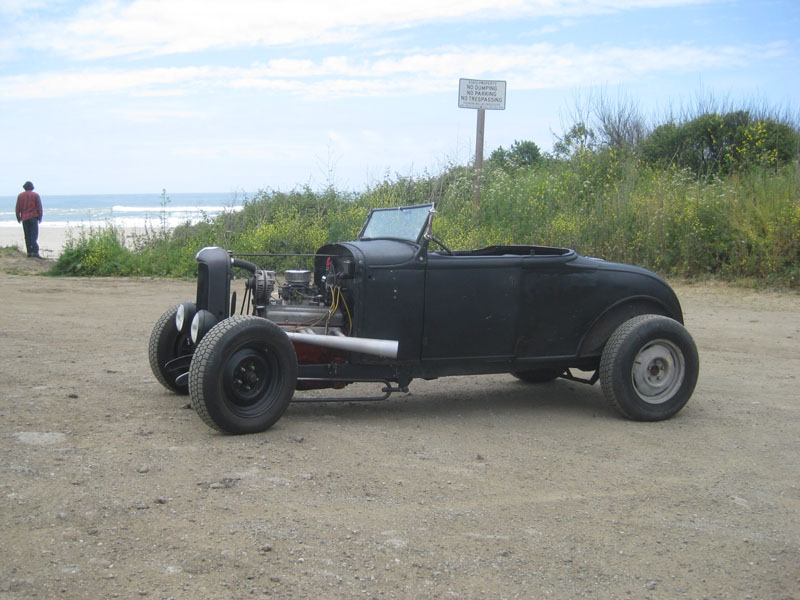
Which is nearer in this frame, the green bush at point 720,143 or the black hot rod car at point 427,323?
the black hot rod car at point 427,323

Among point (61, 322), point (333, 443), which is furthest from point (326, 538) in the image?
point (61, 322)

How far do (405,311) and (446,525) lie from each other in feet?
6.89

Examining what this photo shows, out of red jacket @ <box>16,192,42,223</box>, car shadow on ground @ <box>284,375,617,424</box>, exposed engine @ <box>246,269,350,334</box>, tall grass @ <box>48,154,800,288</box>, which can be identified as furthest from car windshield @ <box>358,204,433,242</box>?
red jacket @ <box>16,192,42,223</box>

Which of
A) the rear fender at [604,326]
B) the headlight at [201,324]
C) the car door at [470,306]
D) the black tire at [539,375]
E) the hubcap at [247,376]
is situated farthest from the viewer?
the black tire at [539,375]

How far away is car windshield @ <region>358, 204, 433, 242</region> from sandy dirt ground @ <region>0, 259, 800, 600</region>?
1372mm

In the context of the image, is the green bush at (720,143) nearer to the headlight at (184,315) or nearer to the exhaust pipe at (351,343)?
the exhaust pipe at (351,343)

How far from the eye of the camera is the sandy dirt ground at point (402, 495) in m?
3.40

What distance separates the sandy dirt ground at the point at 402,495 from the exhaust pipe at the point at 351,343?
0.55 metres

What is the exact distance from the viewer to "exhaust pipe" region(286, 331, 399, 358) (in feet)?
18.5

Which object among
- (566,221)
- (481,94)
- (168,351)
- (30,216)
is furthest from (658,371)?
(30,216)

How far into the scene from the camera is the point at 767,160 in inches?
655

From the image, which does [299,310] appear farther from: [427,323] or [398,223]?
[398,223]

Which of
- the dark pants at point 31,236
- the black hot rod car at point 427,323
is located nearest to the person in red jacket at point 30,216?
the dark pants at point 31,236

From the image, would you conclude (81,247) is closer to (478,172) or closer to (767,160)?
(478,172)
